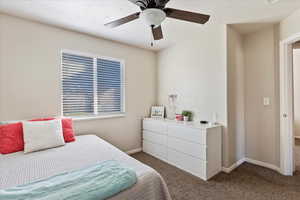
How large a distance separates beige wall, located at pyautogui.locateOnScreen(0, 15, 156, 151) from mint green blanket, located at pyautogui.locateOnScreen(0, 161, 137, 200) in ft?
5.04

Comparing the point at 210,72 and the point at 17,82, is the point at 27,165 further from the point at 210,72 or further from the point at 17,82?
the point at 210,72

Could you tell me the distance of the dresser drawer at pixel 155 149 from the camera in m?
2.83

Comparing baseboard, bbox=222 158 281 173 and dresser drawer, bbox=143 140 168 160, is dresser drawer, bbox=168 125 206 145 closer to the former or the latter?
dresser drawer, bbox=143 140 168 160

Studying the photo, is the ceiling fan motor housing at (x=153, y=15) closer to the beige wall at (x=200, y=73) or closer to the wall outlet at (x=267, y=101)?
the beige wall at (x=200, y=73)

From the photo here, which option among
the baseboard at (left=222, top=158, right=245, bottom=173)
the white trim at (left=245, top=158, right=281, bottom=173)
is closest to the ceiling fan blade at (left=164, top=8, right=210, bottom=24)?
the baseboard at (left=222, top=158, right=245, bottom=173)

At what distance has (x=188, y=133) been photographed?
2.39 meters

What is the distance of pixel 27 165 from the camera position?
4.59ft

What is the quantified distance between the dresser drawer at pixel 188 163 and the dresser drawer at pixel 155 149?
14 centimetres

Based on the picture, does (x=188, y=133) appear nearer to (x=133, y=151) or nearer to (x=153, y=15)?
(x=133, y=151)

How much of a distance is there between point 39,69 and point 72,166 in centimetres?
173

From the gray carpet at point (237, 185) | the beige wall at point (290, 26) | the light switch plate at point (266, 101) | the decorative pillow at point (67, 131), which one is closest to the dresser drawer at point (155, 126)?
the gray carpet at point (237, 185)

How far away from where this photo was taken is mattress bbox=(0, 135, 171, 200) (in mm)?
1127

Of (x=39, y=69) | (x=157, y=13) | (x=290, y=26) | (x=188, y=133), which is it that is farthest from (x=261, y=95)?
(x=39, y=69)

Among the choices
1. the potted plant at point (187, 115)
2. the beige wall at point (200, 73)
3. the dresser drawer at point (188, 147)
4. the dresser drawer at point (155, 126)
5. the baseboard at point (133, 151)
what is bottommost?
the baseboard at point (133, 151)
